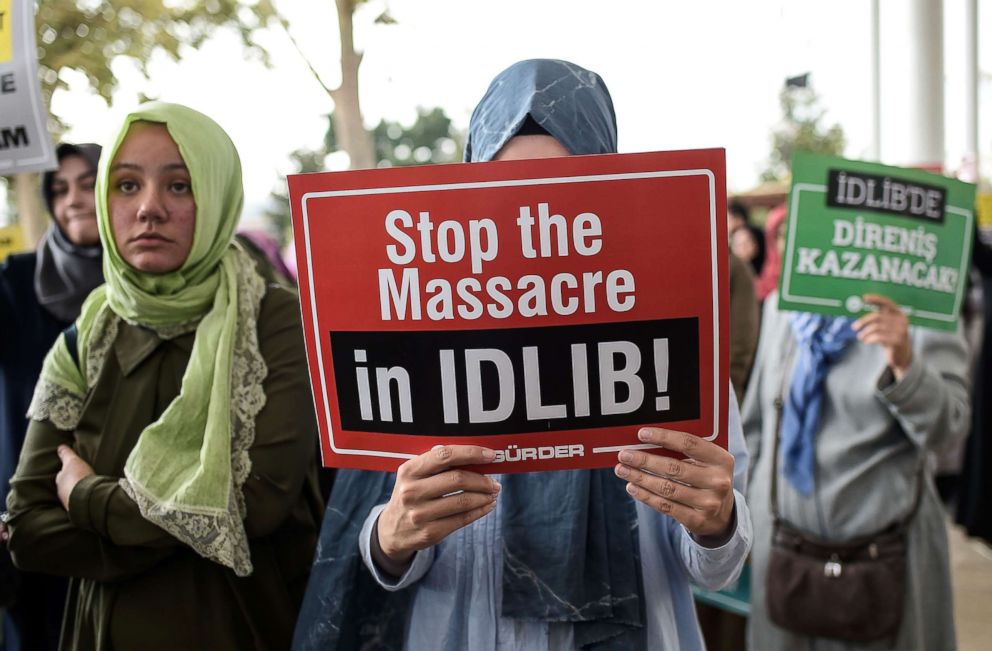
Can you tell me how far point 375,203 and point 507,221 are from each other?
19cm

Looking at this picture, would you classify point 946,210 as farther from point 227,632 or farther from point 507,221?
point 227,632

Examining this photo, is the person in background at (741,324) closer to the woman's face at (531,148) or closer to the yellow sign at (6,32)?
the woman's face at (531,148)

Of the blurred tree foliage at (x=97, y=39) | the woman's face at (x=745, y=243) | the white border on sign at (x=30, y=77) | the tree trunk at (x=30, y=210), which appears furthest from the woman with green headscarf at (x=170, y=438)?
the woman's face at (x=745, y=243)

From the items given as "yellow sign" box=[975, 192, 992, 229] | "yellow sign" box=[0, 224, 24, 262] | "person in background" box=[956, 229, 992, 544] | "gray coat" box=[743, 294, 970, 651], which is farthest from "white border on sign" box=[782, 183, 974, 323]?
"yellow sign" box=[975, 192, 992, 229]

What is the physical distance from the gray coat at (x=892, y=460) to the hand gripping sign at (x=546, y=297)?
Answer: 1586mm

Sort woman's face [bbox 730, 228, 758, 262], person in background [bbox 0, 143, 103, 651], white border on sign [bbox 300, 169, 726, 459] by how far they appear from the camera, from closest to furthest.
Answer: white border on sign [bbox 300, 169, 726, 459]
person in background [bbox 0, 143, 103, 651]
woman's face [bbox 730, 228, 758, 262]

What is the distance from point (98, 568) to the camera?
5.86 feet

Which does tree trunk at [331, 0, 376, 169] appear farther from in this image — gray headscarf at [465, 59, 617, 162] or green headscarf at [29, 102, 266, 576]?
gray headscarf at [465, 59, 617, 162]

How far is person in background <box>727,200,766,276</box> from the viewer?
5.81 metres

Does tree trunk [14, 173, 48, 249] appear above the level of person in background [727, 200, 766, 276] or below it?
above

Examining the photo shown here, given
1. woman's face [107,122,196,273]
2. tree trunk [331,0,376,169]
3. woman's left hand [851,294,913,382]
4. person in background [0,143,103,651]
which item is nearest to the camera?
woman's face [107,122,196,273]

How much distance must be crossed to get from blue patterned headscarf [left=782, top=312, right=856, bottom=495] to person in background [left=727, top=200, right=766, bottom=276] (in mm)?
2940

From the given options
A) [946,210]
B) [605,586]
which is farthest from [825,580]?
[605,586]

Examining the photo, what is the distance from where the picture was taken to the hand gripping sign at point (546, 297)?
1270mm
